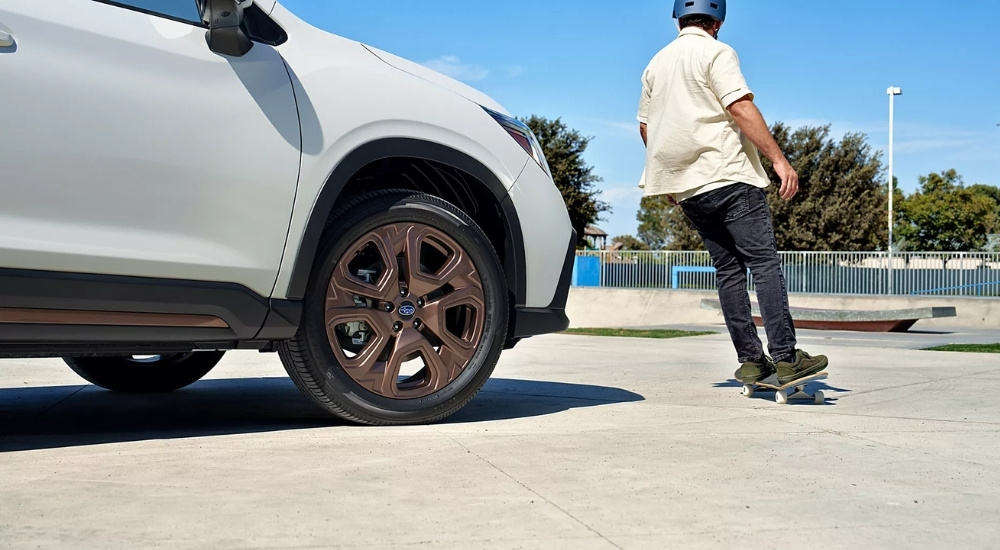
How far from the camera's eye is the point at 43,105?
10.4 ft

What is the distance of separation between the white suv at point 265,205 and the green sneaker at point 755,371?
110cm

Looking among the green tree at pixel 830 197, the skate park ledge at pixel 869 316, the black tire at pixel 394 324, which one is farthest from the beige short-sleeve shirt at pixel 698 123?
the green tree at pixel 830 197

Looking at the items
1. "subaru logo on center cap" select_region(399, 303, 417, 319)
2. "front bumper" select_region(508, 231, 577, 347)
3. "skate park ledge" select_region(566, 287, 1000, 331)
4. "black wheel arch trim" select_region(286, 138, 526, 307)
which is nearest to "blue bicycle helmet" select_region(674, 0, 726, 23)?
"front bumper" select_region(508, 231, 577, 347)

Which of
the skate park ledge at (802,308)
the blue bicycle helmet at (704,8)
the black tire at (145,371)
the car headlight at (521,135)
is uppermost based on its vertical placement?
the blue bicycle helmet at (704,8)

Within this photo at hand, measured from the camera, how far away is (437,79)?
433cm

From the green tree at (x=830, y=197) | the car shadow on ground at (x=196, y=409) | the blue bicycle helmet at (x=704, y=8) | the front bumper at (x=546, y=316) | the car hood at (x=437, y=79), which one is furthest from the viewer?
the green tree at (x=830, y=197)

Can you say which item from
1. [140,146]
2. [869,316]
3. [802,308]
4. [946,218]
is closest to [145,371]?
[140,146]

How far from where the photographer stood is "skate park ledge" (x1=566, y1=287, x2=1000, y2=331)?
54.9 feet

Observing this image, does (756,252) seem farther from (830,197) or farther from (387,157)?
(830,197)

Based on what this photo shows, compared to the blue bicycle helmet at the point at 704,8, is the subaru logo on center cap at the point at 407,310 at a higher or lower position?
lower

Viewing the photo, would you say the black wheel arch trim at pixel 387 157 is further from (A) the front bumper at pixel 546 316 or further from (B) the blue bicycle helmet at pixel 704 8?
(B) the blue bicycle helmet at pixel 704 8

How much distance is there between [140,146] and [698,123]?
8.52ft

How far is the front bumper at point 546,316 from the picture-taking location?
4.32m

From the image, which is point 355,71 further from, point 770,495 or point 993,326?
point 993,326
